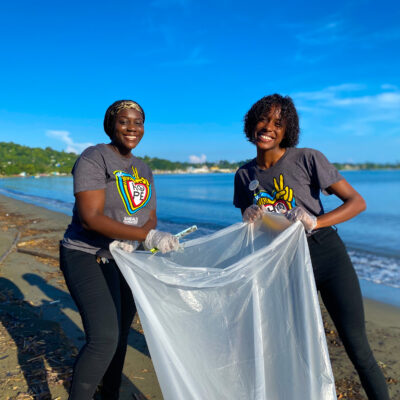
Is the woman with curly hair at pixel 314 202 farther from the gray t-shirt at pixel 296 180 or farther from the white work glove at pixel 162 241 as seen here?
the white work glove at pixel 162 241

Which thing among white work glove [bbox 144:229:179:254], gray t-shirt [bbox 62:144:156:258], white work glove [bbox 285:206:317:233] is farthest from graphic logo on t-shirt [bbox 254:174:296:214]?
gray t-shirt [bbox 62:144:156:258]

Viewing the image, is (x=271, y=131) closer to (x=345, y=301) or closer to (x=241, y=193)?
(x=241, y=193)

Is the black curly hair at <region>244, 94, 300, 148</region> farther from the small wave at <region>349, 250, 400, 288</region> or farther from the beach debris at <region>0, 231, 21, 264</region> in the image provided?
the beach debris at <region>0, 231, 21, 264</region>

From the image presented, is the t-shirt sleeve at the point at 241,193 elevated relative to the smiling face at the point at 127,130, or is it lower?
lower

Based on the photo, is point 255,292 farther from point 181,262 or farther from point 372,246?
point 372,246

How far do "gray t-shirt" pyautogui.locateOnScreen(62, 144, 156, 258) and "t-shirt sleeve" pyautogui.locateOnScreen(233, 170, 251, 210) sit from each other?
0.64 m

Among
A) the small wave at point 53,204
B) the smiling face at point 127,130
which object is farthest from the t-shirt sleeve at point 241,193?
the small wave at point 53,204

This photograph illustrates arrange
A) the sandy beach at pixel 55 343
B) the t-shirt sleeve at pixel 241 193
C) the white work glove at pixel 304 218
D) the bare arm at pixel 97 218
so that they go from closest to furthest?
the bare arm at pixel 97 218 < the white work glove at pixel 304 218 < the t-shirt sleeve at pixel 241 193 < the sandy beach at pixel 55 343

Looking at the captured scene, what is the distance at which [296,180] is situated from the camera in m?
2.01

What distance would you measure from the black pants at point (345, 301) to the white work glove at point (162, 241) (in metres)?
0.80

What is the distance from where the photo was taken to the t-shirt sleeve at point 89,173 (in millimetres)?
1782

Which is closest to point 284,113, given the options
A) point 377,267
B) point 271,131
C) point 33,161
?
point 271,131

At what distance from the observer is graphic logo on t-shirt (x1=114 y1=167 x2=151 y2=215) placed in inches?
77.6

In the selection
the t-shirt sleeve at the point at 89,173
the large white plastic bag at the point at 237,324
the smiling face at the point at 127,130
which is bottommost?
the large white plastic bag at the point at 237,324
